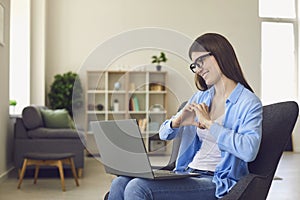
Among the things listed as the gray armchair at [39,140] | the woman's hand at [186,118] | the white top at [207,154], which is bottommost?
the gray armchair at [39,140]

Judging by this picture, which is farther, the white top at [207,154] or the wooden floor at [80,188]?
the wooden floor at [80,188]

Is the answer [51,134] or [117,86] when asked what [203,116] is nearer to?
[51,134]

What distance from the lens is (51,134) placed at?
187 inches

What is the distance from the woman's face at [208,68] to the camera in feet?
5.82

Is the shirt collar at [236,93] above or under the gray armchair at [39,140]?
above

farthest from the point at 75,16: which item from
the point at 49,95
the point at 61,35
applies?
the point at 49,95

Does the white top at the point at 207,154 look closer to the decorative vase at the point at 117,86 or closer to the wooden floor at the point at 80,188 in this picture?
the wooden floor at the point at 80,188

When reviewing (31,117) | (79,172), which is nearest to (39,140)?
(31,117)

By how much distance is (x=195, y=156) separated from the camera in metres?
1.92

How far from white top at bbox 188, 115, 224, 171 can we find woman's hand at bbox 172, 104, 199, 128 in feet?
0.23

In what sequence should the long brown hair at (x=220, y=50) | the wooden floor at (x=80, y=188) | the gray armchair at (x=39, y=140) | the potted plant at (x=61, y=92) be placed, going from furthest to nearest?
the potted plant at (x=61, y=92)
the gray armchair at (x=39, y=140)
the wooden floor at (x=80, y=188)
the long brown hair at (x=220, y=50)

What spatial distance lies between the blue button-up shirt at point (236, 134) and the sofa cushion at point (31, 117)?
3.13 m

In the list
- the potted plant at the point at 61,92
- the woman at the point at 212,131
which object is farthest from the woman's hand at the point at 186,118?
the potted plant at the point at 61,92

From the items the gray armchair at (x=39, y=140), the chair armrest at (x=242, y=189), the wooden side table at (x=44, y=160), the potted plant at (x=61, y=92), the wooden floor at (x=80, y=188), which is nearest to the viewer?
the chair armrest at (x=242, y=189)
